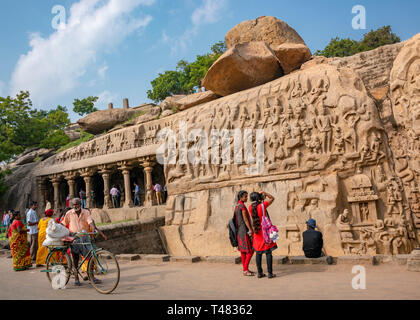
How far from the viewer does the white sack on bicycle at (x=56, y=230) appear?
A: 5812mm

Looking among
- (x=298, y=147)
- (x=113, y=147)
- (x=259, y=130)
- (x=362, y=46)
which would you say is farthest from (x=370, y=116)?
(x=362, y=46)

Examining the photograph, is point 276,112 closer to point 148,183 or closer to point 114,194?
point 148,183

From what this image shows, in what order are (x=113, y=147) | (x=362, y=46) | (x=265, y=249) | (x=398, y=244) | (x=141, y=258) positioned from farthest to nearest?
1. (x=362, y=46)
2. (x=113, y=147)
3. (x=398, y=244)
4. (x=141, y=258)
5. (x=265, y=249)

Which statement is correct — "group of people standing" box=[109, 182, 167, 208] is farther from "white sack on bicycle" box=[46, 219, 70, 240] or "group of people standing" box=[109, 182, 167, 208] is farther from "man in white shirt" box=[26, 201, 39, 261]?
"white sack on bicycle" box=[46, 219, 70, 240]

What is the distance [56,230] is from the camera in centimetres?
586

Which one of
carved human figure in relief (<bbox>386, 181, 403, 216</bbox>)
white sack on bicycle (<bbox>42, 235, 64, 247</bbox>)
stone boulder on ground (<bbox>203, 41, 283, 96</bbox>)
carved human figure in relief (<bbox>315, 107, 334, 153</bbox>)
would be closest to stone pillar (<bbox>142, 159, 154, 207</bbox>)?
stone boulder on ground (<bbox>203, 41, 283, 96</bbox>)

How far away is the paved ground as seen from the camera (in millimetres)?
4552

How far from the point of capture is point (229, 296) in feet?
15.4

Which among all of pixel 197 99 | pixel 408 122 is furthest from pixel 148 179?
pixel 408 122

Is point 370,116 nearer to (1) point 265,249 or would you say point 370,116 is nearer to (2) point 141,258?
(1) point 265,249

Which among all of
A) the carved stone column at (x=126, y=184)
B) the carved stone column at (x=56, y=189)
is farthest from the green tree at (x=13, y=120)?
the carved stone column at (x=126, y=184)

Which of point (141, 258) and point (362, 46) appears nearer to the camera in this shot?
point (141, 258)

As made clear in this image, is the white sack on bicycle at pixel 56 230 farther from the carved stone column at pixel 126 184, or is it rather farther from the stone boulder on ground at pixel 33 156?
the stone boulder on ground at pixel 33 156
